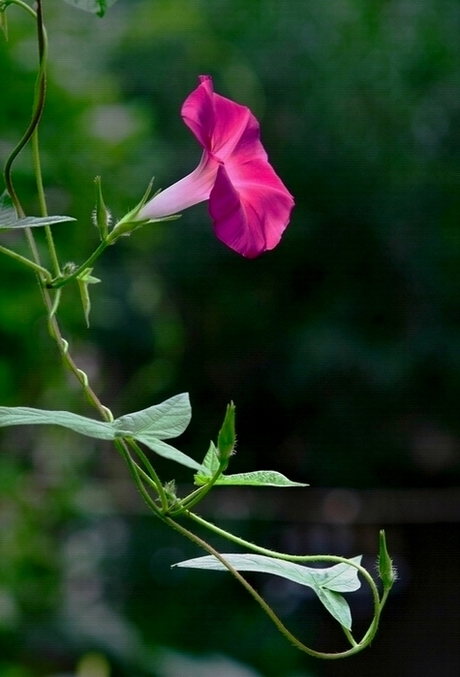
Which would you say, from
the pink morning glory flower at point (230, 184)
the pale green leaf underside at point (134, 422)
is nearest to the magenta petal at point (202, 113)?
the pink morning glory flower at point (230, 184)

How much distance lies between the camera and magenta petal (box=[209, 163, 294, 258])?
0.43 metres

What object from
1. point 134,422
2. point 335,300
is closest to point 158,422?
point 134,422

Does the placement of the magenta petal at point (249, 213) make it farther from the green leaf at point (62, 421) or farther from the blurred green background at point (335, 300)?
the blurred green background at point (335, 300)

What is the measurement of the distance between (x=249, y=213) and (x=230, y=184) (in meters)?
0.03

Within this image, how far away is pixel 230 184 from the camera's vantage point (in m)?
0.43

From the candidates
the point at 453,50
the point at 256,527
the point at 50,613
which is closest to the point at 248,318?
the point at 256,527

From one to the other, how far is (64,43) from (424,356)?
201 cm

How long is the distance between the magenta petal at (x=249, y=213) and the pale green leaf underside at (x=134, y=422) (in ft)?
0.28

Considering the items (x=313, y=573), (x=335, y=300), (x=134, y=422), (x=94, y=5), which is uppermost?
(x=94, y=5)

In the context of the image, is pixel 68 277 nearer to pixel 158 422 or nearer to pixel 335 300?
pixel 158 422

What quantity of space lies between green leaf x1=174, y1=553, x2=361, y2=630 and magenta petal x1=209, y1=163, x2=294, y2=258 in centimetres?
13

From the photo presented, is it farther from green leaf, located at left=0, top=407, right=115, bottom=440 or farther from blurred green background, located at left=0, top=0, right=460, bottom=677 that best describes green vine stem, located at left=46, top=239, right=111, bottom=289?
blurred green background, located at left=0, top=0, right=460, bottom=677

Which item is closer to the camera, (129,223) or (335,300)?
(129,223)

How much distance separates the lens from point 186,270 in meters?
3.46
